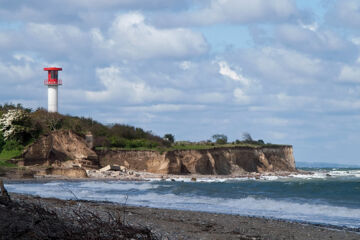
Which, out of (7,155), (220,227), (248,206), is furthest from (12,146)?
(220,227)

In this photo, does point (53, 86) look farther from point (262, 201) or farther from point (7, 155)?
point (262, 201)

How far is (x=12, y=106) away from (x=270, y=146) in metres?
38.8

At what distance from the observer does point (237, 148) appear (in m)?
75.6

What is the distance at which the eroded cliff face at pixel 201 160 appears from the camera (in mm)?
61406

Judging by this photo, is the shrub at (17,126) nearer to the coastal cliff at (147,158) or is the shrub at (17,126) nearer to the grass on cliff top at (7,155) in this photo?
the grass on cliff top at (7,155)

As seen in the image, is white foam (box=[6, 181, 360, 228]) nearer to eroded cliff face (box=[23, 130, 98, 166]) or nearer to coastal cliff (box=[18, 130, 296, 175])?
eroded cliff face (box=[23, 130, 98, 166])

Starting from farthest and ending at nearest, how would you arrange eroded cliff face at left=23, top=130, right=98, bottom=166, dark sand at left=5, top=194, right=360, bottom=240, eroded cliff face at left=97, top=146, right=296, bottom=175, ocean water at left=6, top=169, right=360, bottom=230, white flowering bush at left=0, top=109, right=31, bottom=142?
eroded cliff face at left=97, top=146, right=296, bottom=175
white flowering bush at left=0, top=109, right=31, bottom=142
eroded cliff face at left=23, top=130, right=98, bottom=166
ocean water at left=6, top=169, right=360, bottom=230
dark sand at left=5, top=194, right=360, bottom=240

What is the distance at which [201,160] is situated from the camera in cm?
6694

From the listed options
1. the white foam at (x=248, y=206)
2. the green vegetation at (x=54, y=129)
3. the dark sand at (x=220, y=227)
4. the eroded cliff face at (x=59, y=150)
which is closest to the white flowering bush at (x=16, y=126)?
the green vegetation at (x=54, y=129)

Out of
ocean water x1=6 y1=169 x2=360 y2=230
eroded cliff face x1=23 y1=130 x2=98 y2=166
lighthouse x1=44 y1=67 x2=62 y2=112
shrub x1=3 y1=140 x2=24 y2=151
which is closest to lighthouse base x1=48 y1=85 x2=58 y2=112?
lighthouse x1=44 y1=67 x2=62 y2=112

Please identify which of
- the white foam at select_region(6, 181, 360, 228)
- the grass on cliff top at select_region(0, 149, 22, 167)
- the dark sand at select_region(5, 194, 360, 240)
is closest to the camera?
the dark sand at select_region(5, 194, 360, 240)

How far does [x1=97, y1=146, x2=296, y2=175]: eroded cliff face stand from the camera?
201 feet

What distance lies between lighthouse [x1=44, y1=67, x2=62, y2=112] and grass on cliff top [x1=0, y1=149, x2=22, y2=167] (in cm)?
1105

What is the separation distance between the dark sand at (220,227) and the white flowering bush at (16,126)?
37937 millimetres
